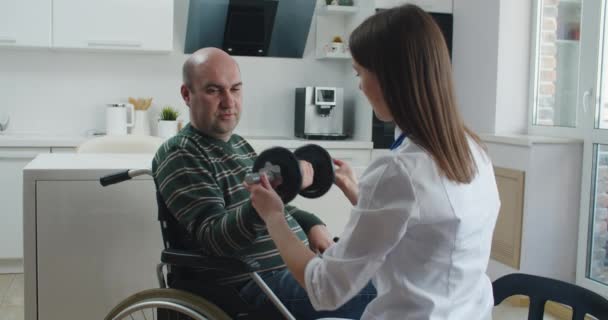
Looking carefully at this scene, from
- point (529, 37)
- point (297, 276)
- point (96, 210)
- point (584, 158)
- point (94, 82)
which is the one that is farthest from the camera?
point (94, 82)

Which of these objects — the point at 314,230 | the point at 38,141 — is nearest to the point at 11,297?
the point at 38,141

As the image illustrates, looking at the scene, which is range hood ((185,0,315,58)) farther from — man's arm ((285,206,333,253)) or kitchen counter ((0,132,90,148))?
man's arm ((285,206,333,253))

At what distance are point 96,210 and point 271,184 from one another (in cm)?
85

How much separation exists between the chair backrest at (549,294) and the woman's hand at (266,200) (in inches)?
21.2

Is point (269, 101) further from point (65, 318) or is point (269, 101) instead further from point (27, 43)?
point (65, 318)

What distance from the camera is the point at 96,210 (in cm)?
207

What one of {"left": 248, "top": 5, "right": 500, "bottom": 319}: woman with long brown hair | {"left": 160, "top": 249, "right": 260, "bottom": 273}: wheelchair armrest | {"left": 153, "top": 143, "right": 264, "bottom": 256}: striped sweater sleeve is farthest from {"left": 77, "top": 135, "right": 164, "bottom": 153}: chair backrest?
{"left": 248, "top": 5, "right": 500, "bottom": 319}: woman with long brown hair

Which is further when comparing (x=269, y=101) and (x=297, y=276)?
(x=269, y=101)

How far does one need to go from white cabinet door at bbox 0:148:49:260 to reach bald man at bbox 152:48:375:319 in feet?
8.18

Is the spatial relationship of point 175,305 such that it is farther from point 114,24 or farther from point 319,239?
point 114,24

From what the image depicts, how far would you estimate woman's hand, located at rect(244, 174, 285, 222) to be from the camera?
1.41 m

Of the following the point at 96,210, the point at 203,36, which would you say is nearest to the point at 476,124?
the point at 203,36

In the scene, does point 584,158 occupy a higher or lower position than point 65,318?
higher

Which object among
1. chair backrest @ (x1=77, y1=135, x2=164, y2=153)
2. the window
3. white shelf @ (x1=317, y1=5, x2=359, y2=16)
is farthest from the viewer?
white shelf @ (x1=317, y1=5, x2=359, y2=16)
